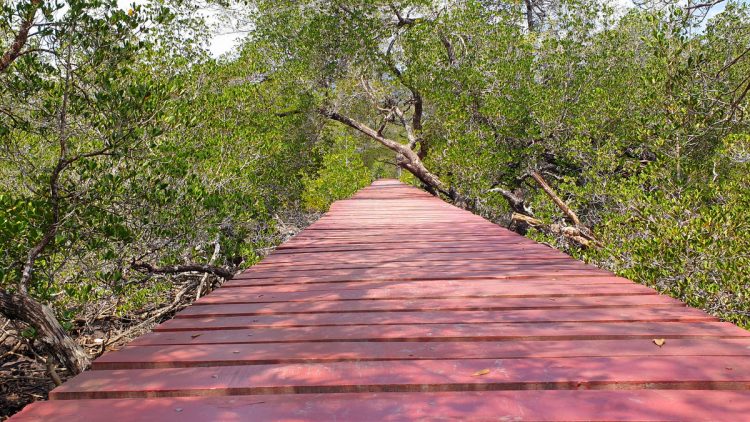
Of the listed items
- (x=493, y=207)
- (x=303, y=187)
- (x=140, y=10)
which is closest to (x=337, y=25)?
(x=303, y=187)

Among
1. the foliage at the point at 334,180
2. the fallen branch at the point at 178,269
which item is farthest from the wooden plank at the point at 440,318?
the foliage at the point at 334,180

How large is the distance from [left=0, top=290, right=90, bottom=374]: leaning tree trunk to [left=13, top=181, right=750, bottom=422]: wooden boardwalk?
1.38 metres

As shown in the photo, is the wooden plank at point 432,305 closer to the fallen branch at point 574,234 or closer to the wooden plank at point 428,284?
the wooden plank at point 428,284

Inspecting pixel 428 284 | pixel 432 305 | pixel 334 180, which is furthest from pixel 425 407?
pixel 334 180

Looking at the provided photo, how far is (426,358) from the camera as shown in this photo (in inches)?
75.5

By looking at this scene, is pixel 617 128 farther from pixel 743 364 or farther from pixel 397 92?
pixel 743 364

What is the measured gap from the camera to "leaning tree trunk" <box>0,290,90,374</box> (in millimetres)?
3617

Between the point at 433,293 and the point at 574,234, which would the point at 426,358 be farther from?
the point at 574,234

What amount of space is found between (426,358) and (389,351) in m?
0.17

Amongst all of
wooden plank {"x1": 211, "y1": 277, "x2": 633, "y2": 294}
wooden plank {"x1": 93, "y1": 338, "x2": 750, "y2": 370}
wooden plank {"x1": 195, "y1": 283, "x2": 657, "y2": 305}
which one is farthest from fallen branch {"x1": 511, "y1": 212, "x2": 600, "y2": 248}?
wooden plank {"x1": 93, "y1": 338, "x2": 750, "y2": 370}

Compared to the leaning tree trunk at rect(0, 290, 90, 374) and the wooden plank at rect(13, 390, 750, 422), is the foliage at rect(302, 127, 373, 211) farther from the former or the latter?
the wooden plank at rect(13, 390, 750, 422)

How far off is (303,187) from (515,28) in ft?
26.1

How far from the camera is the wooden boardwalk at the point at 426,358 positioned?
61.2 inches

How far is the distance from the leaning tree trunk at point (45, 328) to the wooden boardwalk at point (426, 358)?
4.53 feet
